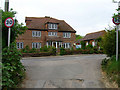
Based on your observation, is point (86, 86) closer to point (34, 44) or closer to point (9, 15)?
point (9, 15)

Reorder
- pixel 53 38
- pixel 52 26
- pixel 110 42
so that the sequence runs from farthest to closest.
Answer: pixel 52 26, pixel 53 38, pixel 110 42

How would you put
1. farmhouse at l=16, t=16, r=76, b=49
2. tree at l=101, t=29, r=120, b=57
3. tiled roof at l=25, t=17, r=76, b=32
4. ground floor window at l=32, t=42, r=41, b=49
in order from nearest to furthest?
tree at l=101, t=29, r=120, b=57 < farmhouse at l=16, t=16, r=76, b=49 < ground floor window at l=32, t=42, r=41, b=49 < tiled roof at l=25, t=17, r=76, b=32

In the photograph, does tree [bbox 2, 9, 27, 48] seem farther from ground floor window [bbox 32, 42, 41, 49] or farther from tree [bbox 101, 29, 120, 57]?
ground floor window [bbox 32, 42, 41, 49]

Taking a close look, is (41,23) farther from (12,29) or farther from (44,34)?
(12,29)

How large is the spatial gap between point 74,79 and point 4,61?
332 centimetres

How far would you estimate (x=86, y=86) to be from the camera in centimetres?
539

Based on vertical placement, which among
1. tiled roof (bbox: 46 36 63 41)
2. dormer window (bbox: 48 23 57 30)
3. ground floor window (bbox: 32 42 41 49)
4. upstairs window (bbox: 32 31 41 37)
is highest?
dormer window (bbox: 48 23 57 30)

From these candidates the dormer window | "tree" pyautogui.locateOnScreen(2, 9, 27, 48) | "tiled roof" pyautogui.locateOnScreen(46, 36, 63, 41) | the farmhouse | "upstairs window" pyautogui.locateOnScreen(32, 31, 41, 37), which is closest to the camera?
"tree" pyautogui.locateOnScreen(2, 9, 27, 48)

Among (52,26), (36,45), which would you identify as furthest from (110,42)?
(52,26)

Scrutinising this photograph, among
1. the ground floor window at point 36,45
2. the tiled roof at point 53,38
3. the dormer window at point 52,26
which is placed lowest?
the ground floor window at point 36,45

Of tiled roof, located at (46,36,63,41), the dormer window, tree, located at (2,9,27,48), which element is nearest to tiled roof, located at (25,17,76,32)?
the dormer window

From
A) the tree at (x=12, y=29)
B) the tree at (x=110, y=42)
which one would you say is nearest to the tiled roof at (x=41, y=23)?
the tree at (x=12, y=29)

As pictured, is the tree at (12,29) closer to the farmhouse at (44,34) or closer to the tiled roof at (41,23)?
the farmhouse at (44,34)

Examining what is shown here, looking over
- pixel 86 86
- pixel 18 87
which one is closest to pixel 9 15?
pixel 18 87
